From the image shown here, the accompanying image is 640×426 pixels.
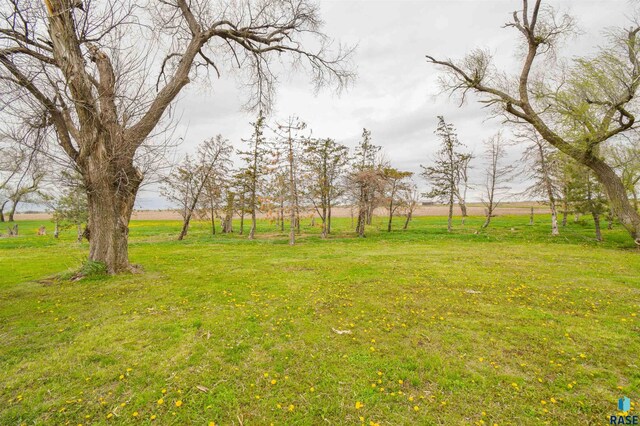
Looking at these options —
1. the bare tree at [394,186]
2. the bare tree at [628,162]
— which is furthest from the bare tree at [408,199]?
the bare tree at [628,162]

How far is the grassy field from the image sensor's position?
342 centimetres

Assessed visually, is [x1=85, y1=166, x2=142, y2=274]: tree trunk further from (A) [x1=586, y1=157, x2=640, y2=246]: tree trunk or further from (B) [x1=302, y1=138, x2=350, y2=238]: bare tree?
(A) [x1=586, y1=157, x2=640, y2=246]: tree trunk

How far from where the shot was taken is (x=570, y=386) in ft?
12.3

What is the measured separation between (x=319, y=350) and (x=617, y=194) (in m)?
19.0

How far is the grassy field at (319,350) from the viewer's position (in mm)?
3416

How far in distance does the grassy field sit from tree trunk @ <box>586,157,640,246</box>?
7.84 m

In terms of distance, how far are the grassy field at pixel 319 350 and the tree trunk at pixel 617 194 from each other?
7.84m

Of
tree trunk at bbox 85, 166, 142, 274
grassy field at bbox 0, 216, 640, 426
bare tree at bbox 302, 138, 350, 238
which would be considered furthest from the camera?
bare tree at bbox 302, 138, 350, 238

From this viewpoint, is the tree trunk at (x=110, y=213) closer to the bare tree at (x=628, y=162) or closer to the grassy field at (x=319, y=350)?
the grassy field at (x=319, y=350)

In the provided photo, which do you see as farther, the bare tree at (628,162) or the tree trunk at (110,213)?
the bare tree at (628,162)

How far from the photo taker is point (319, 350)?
15.8 feet

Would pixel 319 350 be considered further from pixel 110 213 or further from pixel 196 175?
pixel 196 175

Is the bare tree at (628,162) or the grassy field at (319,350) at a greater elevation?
the bare tree at (628,162)

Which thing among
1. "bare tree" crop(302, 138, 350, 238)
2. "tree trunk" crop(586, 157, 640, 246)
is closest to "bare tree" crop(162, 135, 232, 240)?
"bare tree" crop(302, 138, 350, 238)
